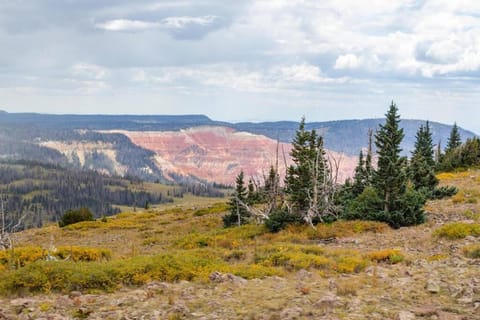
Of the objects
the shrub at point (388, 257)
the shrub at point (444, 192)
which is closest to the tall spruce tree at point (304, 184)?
the shrub at point (444, 192)

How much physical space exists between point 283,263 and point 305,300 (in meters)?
5.37

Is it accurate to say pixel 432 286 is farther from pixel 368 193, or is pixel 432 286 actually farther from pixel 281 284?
pixel 368 193

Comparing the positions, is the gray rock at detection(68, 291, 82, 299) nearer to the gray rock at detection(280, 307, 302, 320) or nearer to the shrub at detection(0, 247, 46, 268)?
the gray rock at detection(280, 307, 302, 320)

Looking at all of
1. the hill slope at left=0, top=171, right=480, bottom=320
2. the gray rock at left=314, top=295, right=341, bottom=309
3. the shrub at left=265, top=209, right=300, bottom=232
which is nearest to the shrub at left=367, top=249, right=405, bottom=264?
the hill slope at left=0, top=171, right=480, bottom=320

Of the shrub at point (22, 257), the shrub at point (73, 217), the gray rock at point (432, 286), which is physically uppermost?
the gray rock at point (432, 286)

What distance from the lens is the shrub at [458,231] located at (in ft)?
62.7

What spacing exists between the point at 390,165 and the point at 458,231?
7.93 m

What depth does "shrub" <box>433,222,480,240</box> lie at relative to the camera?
19125 mm

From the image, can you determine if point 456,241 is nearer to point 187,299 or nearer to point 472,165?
point 187,299

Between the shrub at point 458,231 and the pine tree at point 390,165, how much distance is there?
18.6ft

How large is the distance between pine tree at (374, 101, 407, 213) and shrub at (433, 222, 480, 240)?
568 cm

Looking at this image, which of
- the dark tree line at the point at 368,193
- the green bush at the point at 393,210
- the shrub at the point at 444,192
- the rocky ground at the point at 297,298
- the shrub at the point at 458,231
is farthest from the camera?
the shrub at the point at 444,192

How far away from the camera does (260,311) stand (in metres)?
10.4

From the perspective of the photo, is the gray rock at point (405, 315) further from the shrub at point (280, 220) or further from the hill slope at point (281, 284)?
the shrub at point (280, 220)
